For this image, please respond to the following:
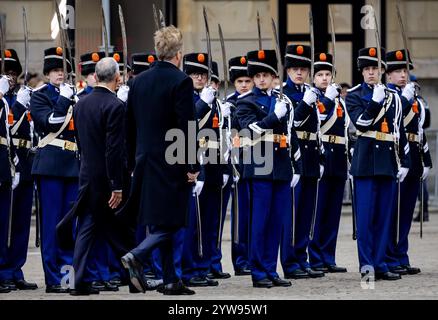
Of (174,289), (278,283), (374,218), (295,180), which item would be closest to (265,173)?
(295,180)

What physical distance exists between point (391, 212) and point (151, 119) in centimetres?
288

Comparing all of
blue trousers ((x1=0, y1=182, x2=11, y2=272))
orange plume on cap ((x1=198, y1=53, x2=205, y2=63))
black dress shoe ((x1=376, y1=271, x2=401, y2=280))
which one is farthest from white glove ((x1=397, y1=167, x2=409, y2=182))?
blue trousers ((x1=0, y1=182, x2=11, y2=272))

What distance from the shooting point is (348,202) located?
74.7 feet

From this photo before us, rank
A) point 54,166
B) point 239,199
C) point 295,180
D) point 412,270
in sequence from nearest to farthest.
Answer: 1. point 54,166
2. point 295,180
3. point 412,270
4. point 239,199

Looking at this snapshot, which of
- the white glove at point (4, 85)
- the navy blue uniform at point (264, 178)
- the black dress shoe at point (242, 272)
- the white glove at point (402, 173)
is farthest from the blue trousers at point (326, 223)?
the white glove at point (4, 85)

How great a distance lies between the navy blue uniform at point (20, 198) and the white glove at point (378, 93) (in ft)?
9.21

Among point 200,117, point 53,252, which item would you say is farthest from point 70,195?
point 200,117

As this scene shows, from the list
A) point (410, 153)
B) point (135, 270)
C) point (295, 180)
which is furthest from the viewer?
point (410, 153)

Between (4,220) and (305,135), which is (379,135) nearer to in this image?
(305,135)

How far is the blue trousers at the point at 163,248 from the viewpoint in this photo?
41.0 ft

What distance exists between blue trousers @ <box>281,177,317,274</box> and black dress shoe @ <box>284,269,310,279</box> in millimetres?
25

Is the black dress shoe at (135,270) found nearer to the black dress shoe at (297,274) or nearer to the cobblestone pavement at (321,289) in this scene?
the cobblestone pavement at (321,289)

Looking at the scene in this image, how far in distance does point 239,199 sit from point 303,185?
0.79 m

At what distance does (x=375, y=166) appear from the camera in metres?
14.3
